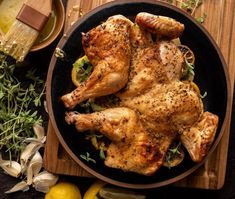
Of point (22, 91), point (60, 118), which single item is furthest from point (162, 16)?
point (22, 91)

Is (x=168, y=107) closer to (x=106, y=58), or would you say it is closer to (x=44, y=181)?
(x=106, y=58)

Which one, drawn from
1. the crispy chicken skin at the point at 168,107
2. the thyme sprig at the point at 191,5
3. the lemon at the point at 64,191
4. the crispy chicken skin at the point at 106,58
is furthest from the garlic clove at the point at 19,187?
the thyme sprig at the point at 191,5

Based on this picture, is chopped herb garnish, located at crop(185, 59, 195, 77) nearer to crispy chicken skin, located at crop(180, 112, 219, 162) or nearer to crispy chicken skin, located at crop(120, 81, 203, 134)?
crispy chicken skin, located at crop(120, 81, 203, 134)

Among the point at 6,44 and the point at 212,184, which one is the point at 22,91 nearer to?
the point at 6,44

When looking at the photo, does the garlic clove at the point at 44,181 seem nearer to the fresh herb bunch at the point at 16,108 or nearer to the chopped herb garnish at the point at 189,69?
the fresh herb bunch at the point at 16,108

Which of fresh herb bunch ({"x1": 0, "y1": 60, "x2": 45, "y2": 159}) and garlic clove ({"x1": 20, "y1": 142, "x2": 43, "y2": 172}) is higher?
fresh herb bunch ({"x1": 0, "y1": 60, "x2": 45, "y2": 159})

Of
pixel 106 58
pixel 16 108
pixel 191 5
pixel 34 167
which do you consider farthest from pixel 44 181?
pixel 191 5

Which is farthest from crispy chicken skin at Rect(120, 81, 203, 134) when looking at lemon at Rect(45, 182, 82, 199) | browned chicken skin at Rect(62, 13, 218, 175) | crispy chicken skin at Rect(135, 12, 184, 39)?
lemon at Rect(45, 182, 82, 199)
